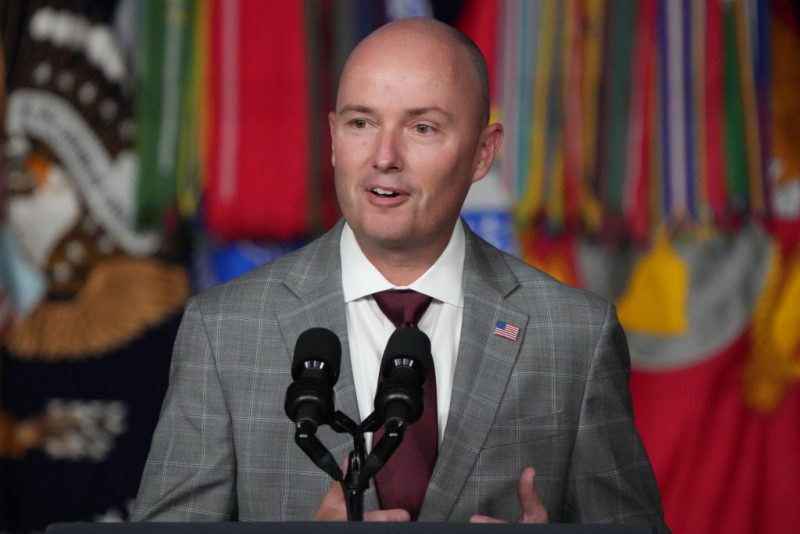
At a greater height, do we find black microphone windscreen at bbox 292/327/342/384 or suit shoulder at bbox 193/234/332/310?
suit shoulder at bbox 193/234/332/310

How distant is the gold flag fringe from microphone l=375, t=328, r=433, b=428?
1.86 m

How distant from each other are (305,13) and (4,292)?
41.0 inches

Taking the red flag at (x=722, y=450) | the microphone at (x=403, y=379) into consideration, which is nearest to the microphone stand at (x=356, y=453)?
the microphone at (x=403, y=379)

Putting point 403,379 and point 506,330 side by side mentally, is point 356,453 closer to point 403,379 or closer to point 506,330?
point 403,379

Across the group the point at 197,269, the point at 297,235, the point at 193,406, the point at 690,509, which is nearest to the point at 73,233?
the point at 197,269

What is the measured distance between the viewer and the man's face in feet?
5.83

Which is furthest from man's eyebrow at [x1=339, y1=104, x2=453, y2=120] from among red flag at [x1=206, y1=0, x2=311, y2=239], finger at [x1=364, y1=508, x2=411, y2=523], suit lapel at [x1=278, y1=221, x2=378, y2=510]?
red flag at [x1=206, y1=0, x2=311, y2=239]

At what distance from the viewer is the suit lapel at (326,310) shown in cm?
178

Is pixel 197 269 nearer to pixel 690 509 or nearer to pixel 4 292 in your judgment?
pixel 4 292

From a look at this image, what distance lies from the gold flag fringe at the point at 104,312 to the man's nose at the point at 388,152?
1.47 m

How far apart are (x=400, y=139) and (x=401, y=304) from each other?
26cm

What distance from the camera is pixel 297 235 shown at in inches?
124

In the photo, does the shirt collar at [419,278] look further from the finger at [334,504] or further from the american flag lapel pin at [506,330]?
the finger at [334,504]

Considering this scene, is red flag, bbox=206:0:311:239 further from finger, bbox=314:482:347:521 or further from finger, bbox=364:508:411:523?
finger, bbox=364:508:411:523
